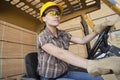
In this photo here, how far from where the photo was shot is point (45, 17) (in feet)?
5.96

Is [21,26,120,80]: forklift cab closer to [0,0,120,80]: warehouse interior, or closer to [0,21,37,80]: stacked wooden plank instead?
[0,0,120,80]: warehouse interior

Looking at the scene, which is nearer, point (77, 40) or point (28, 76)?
point (28, 76)

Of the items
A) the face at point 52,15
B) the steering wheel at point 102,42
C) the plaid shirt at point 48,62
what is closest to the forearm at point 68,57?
the plaid shirt at point 48,62

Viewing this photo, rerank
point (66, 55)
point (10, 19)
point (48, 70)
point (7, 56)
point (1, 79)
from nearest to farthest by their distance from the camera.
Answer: point (66, 55) < point (48, 70) < point (10, 19) < point (1, 79) < point (7, 56)

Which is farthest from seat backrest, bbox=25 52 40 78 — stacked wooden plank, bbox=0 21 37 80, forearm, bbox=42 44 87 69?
stacked wooden plank, bbox=0 21 37 80

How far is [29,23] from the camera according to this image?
2.24 metres

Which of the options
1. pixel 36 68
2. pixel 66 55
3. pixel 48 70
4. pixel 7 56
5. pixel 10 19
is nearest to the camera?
pixel 66 55

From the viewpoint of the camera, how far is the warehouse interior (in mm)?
1954

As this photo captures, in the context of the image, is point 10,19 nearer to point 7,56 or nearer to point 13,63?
point 7,56

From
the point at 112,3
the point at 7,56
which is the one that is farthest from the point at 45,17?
the point at 7,56

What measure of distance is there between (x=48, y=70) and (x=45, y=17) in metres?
0.47

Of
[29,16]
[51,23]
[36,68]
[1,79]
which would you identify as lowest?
[1,79]

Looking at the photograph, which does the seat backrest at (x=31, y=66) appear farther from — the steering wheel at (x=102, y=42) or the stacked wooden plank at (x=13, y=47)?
the stacked wooden plank at (x=13, y=47)

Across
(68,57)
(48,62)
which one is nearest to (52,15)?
(48,62)
